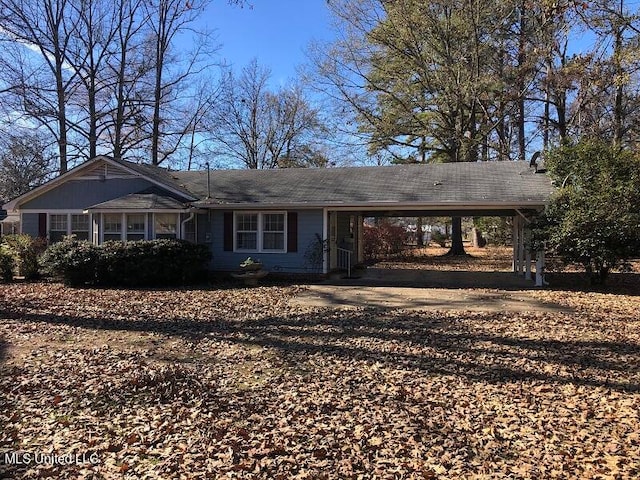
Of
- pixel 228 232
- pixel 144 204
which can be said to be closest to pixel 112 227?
pixel 144 204

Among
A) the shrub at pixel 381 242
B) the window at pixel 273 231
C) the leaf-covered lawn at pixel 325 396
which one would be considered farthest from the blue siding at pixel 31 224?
the shrub at pixel 381 242

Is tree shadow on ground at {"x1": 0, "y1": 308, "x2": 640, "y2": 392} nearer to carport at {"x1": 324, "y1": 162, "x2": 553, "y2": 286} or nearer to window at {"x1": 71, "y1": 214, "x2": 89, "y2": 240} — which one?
carport at {"x1": 324, "y1": 162, "x2": 553, "y2": 286}

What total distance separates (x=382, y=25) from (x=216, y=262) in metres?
15.2

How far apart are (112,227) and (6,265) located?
3026mm

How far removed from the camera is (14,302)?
1012 centimetres

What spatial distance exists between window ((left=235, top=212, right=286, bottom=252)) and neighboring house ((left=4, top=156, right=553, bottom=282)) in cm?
3

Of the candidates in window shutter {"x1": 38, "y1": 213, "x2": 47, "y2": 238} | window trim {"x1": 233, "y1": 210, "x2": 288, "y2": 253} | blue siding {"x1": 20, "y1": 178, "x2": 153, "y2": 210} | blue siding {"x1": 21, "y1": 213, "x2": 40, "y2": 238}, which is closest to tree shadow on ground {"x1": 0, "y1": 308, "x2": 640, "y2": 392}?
window trim {"x1": 233, "y1": 210, "x2": 288, "y2": 253}

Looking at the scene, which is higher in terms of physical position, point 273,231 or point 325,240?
point 273,231

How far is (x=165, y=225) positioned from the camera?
14516 millimetres

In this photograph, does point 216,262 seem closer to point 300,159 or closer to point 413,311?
point 413,311

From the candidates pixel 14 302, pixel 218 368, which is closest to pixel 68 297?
pixel 14 302

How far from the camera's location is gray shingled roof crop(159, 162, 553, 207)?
1325 centimetres

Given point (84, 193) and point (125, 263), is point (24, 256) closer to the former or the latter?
point (84, 193)

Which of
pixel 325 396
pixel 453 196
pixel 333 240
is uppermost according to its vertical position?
pixel 453 196
